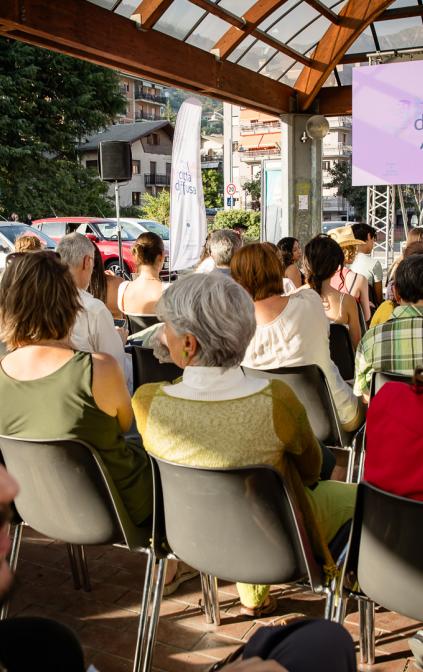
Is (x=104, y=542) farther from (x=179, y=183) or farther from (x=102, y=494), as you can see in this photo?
(x=179, y=183)

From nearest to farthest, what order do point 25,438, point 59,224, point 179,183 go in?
1. point 25,438
2. point 179,183
3. point 59,224

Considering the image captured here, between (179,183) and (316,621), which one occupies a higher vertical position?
(179,183)

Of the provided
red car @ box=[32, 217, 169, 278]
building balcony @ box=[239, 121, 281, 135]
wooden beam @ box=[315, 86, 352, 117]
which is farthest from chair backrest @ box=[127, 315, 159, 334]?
building balcony @ box=[239, 121, 281, 135]

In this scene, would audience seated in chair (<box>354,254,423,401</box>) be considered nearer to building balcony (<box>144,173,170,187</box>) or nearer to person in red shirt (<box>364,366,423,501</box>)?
person in red shirt (<box>364,366,423,501</box>)

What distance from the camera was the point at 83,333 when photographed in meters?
3.33

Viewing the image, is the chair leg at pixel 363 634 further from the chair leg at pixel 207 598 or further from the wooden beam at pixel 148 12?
the wooden beam at pixel 148 12

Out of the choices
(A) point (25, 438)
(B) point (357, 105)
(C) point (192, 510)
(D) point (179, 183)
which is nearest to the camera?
(C) point (192, 510)

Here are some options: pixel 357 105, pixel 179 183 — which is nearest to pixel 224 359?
pixel 179 183

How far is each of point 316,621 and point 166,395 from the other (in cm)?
83

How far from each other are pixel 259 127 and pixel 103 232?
3798 cm

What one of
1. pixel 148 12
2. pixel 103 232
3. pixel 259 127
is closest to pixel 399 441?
pixel 148 12

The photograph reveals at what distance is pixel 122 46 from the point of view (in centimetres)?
701

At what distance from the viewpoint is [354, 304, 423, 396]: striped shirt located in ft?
9.07

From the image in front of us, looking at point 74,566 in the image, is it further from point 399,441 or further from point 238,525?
point 399,441
